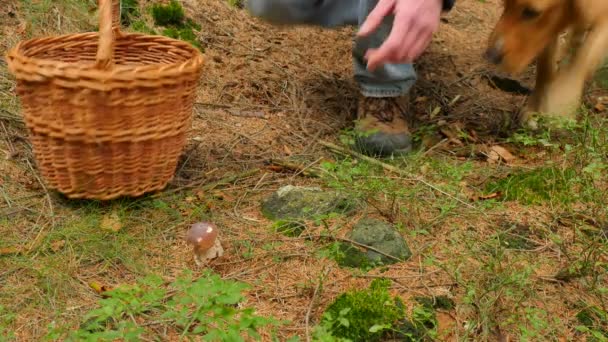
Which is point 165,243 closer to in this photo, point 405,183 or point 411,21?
point 405,183

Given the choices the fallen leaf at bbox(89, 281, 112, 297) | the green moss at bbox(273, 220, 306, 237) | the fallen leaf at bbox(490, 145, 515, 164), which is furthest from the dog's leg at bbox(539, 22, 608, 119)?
the fallen leaf at bbox(89, 281, 112, 297)

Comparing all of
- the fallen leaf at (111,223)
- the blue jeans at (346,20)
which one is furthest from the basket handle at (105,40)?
the blue jeans at (346,20)

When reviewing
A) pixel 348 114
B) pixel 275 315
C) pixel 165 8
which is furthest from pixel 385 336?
pixel 165 8

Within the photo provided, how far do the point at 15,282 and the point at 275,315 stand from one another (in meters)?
0.79

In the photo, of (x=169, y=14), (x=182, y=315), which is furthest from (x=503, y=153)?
(x=169, y=14)

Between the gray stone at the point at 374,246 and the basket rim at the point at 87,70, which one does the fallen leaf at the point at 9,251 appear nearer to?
the basket rim at the point at 87,70

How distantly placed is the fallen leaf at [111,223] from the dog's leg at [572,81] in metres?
1.83

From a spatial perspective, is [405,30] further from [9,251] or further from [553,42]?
[553,42]

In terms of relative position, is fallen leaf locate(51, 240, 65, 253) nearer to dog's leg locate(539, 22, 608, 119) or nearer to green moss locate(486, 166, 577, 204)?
green moss locate(486, 166, 577, 204)

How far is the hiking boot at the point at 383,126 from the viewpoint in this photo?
2.89 metres

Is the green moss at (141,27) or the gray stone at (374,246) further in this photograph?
the green moss at (141,27)

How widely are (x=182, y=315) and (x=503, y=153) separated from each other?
1794 millimetres

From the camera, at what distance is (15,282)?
1.97 meters

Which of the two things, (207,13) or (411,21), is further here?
(207,13)
